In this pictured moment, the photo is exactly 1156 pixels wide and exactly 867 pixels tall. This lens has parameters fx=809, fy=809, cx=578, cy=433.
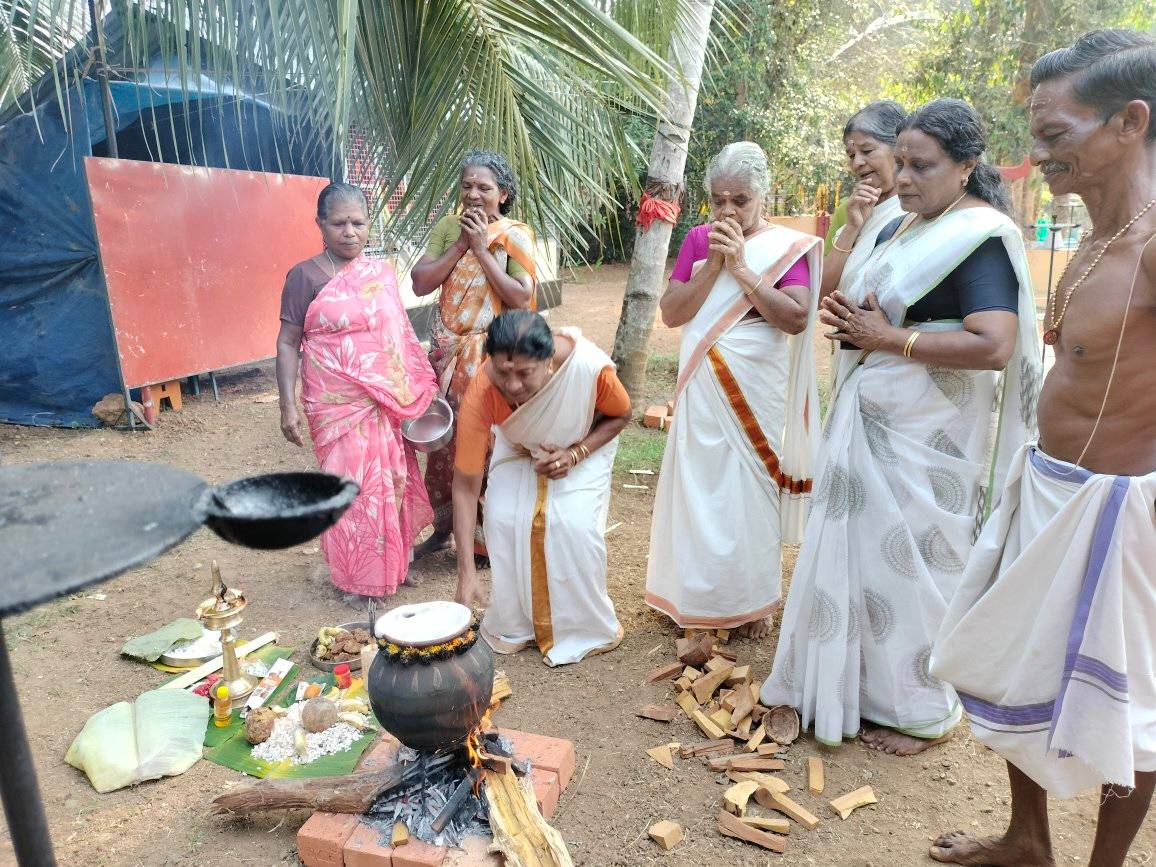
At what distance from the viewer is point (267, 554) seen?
4410mm

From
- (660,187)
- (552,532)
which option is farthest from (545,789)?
(660,187)

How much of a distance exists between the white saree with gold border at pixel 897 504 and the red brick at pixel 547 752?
2.74 feet

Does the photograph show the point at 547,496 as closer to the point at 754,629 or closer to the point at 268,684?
the point at 754,629

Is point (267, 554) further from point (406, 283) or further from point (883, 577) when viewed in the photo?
point (406, 283)

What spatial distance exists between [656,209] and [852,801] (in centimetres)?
422

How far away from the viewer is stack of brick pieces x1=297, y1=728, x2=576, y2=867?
212cm

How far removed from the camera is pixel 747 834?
2.31 meters

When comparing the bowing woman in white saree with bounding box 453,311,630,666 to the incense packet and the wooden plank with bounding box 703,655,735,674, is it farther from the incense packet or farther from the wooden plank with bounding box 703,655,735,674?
the incense packet

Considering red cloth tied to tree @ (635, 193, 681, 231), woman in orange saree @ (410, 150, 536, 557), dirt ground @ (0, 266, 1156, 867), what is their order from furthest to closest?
1. red cloth tied to tree @ (635, 193, 681, 231)
2. woman in orange saree @ (410, 150, 536, 557)
3. dirt ground @ (0, 266, 1156, 867)

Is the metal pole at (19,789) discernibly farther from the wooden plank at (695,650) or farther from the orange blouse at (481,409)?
the wooden plank at (695,650)

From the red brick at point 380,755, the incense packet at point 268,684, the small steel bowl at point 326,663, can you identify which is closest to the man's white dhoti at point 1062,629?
the red brick at point 380,755

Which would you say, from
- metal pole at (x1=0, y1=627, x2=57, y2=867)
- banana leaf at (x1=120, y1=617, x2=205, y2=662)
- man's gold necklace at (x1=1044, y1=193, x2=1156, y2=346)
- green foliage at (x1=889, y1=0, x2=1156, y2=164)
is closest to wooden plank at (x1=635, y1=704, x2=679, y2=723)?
man's gold necklace at (x1=1044, y1=193, x2=1156, y2=346)

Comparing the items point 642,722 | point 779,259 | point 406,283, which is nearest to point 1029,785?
point 642,722

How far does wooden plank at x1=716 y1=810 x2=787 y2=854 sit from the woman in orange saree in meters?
2.06
